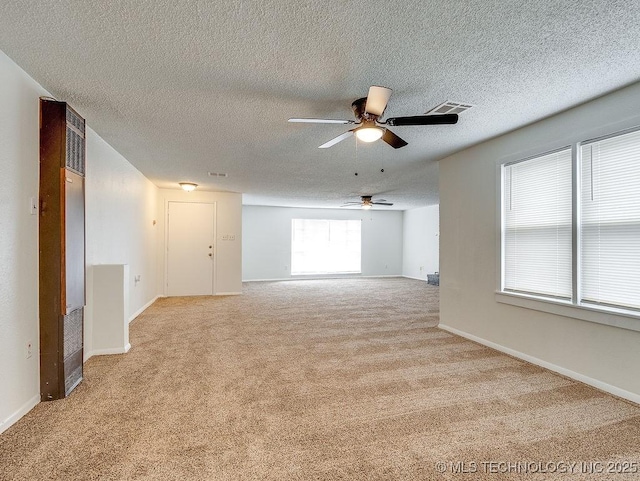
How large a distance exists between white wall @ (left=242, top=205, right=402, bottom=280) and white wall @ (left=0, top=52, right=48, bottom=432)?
302 inches

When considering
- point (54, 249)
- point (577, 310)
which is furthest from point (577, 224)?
point (54, 249)

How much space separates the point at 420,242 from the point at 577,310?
7833 mm

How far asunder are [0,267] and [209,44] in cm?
190

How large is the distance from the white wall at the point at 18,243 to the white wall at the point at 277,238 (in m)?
7.68

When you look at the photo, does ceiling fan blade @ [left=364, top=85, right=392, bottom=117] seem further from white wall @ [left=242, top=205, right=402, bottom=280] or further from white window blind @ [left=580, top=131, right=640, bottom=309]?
white wall @ [left=242, top=205, right=402, bottom=280]

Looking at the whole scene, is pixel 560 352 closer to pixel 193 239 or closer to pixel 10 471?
pixel 10 471

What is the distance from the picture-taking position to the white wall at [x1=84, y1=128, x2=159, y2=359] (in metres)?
3.46

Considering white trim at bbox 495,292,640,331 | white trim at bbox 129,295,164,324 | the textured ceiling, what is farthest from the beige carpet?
the textured ceiling

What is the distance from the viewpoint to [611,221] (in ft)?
8.66

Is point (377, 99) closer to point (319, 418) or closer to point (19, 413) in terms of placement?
point (319, 418)

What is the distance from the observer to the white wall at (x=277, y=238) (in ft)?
33.1

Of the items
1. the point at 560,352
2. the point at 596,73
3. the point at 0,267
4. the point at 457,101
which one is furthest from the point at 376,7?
the point at 560,352

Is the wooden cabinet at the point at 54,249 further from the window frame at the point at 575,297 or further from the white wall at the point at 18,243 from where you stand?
the window frame at the point at 575,297

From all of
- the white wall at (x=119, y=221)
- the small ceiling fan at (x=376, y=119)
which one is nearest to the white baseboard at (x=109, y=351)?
the white wall at (x=119, y=221)
